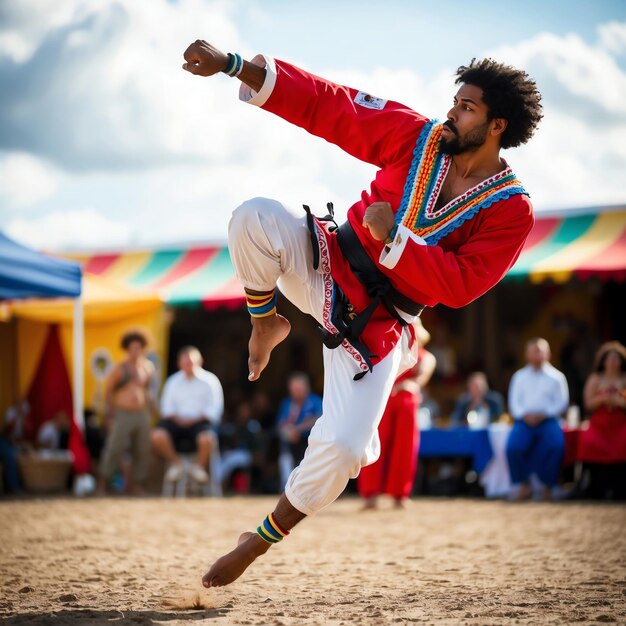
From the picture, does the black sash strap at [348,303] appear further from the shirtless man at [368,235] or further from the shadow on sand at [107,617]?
the shadow on sand at [107,617]

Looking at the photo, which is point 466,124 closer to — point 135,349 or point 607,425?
point 607,425

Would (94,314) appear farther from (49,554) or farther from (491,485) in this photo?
(49,554)

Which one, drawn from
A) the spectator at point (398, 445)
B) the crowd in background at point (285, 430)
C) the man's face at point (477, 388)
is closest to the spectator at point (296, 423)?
the crowd in background at point (285, 430)

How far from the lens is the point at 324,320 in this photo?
381 centimetres

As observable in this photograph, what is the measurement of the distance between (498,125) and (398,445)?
219 inches

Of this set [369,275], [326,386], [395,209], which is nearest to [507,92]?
[395,209]

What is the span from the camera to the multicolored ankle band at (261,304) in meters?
3.82

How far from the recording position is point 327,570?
4.69m

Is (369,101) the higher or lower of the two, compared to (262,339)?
higher

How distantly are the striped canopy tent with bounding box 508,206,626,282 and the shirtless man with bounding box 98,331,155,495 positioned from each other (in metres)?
4.39

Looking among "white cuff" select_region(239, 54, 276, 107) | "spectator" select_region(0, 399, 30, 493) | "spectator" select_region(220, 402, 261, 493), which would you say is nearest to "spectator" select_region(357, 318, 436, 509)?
"spectator" select_region(220, 402, 261, 493)

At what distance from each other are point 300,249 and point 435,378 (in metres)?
11.1

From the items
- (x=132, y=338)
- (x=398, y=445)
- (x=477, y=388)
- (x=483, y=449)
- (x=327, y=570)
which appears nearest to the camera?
(x=327, y=570)

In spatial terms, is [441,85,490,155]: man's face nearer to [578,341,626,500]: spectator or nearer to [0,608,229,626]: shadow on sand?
[0,608,229,626]: shadow on sand
